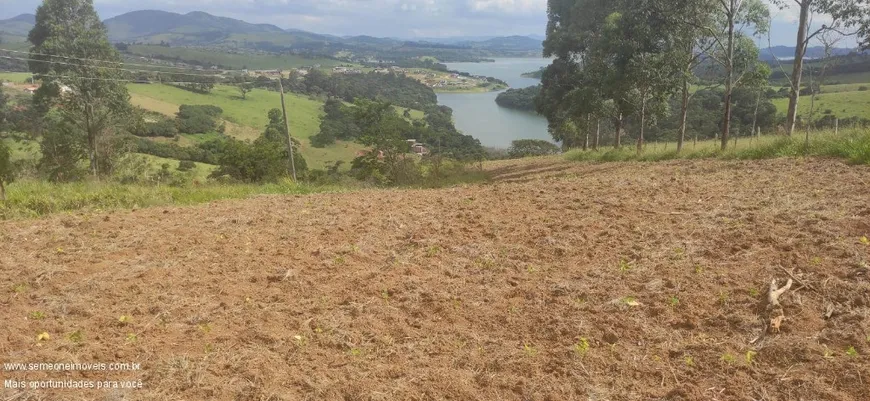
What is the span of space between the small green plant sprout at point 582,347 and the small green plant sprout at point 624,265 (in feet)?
4.05

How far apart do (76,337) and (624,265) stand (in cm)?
439

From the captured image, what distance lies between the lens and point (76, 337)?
351 cm

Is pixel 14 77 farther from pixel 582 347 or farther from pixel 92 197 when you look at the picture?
pixel 582 347

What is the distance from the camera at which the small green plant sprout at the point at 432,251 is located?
5117 millimetres

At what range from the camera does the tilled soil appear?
2.98 m

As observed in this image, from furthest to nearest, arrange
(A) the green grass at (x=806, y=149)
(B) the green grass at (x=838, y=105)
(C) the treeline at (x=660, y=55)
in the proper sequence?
1. (B) the green grass at (x=838, y=105)
2. (C) the treeline at (x=660, y=55)
3. (A) the green grass at (x=806, y=149)

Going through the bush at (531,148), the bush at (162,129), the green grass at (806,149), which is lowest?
the bush at (531,148)

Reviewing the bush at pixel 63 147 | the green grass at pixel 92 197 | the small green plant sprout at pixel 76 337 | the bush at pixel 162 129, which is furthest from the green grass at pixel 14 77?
the small green plant sprout at pixel 76 337

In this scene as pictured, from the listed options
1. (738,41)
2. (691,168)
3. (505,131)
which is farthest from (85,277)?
(505,131)

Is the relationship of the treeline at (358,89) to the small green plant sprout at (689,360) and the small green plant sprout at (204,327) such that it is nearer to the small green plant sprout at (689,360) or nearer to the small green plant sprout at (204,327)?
the small green plant sprout at (204,327)

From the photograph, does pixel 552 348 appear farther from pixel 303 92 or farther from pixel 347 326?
pixel 303 92

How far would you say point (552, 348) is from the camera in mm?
3318

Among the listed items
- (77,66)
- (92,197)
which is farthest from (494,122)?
(92,197)

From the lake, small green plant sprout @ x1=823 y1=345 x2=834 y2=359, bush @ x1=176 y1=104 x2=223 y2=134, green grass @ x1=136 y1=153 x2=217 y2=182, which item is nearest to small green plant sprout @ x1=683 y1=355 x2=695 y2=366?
small green plant sprout @ x1=823 y1=345 x2=834 y2=359
